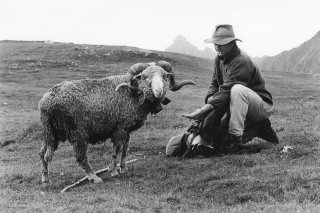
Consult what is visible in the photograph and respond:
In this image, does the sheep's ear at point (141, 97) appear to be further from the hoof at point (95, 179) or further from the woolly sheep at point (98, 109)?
the hoof at point (95, 179)

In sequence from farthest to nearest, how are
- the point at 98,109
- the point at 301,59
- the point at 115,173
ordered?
the point at 301,59
the point at 115,173
the point at 98,109

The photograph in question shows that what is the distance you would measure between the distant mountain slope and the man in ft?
334

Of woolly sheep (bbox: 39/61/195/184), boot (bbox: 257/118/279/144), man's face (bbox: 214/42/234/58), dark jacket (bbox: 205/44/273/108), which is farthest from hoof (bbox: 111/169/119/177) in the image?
man's face (bbox: 214/42/234/58)

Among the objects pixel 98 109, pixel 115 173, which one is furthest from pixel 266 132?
pixel 98 109

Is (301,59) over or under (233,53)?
under

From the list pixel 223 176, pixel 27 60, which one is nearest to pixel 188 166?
pixel 223 176

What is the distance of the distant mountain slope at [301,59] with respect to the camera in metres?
117

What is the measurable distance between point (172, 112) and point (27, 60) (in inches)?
1360

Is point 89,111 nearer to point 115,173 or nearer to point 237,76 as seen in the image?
point 115,173

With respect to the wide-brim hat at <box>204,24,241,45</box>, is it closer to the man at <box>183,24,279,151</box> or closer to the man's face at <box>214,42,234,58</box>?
the man at <box>183,24,279,151</box>

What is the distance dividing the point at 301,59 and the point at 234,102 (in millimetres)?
123464

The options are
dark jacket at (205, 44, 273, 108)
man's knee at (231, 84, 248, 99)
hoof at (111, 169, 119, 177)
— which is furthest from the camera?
hoof at (111, 169, 119, 177)

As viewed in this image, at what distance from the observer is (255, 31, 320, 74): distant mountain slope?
11675 centimetres

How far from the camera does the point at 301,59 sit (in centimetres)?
12562
